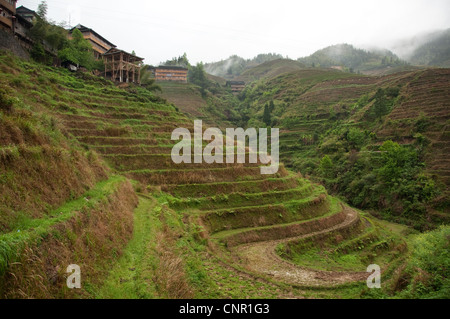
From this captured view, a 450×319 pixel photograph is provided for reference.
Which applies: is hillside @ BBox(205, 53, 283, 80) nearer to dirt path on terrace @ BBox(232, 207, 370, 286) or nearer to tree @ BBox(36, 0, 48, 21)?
tree @ BBox(36, 0, 48, 21)

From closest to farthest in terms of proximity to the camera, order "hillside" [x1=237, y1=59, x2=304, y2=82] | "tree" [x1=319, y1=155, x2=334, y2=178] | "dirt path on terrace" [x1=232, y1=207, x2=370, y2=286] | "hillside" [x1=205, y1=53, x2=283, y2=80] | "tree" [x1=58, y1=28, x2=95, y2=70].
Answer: "dirt path on terrace" [x1=232, y1=207, x2=370, y2=286] → "tree" [x1=58, y1=28, x2=95, y2=70] → "tree" [x1=319, y1=155, x2=334, y2=178] → "hillside" [x1=237, y1=59, x2=304, y2=82] → "hillside" [x1=205, y1=53, x2=283, y2=80]

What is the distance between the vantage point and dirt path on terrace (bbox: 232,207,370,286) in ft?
38.7

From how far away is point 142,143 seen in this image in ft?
76.3

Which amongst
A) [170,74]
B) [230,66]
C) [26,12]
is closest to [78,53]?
[26,12]

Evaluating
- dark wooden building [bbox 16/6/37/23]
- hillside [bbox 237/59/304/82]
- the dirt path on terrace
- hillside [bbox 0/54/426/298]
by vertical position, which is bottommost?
the dirt path on terrace

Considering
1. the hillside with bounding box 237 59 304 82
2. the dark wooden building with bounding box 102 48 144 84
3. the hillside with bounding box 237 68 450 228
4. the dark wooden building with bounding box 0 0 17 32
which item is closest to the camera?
the dark wooden building with bounding box 0 0 17 32

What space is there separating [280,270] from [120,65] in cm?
3555

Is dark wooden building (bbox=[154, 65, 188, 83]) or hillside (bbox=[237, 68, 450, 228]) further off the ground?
dark wooden building (bbox=[154, 65, 188, 83])

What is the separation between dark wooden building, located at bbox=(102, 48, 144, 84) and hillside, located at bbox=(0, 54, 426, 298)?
5.53m

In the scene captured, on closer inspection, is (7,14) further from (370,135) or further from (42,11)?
(370,135)

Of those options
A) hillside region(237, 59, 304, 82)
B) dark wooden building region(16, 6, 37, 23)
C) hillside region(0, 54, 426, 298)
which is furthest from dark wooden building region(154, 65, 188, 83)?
hillside region(237, 59, 304, 82)

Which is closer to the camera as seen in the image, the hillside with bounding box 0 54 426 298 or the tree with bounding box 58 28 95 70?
the hillside with bounding box 0 54 426 298
